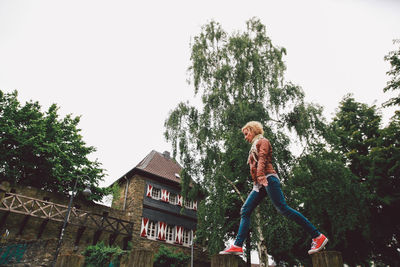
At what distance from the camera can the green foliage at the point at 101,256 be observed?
585 inches

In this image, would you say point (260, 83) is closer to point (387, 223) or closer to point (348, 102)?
point (348, 102)

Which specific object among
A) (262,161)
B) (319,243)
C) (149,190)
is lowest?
(319,243)

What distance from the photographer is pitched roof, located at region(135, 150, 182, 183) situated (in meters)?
22.8

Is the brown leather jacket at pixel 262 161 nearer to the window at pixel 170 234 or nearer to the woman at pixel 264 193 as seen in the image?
the woman at pixel 264 193

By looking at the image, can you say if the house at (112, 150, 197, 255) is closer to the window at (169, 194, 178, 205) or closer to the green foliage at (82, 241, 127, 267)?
the window at (169, 194, 178, 205)

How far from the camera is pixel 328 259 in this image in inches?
66.7

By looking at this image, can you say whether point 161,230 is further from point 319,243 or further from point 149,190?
point 319,243

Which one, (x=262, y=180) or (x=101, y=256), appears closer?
(x=262, y=180)

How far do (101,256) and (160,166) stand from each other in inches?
417

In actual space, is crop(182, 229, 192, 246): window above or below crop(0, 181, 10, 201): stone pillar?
below

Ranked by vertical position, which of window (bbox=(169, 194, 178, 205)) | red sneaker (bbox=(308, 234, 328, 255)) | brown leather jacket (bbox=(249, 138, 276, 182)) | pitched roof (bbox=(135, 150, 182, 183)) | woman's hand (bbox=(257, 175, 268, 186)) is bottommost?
red sneaker (bbox=(308, 234, 328, 255))

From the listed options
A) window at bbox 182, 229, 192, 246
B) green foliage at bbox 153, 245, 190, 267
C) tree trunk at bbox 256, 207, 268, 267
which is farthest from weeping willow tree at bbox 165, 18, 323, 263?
window at bbox 182, 229, 192, 246

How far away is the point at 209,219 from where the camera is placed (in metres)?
12.1

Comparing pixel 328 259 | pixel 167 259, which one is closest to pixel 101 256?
pixel 167 259
